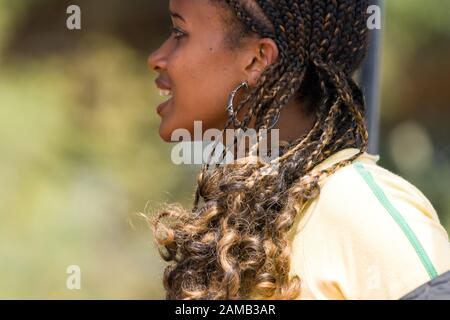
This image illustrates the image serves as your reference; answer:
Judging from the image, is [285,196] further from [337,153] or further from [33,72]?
[33,72]

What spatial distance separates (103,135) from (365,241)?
4890 millimetres

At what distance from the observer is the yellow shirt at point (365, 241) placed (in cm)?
223

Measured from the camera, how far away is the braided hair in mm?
2402

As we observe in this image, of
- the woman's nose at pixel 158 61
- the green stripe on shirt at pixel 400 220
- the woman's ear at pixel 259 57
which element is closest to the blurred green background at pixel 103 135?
the woman's nose at pixel 158 61

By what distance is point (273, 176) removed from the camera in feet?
8.25

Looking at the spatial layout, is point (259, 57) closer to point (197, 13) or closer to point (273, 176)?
point (197, 13)

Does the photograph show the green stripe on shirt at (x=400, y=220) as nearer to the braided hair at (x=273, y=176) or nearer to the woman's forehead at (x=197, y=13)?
the braided hair at (x=273, y=176)

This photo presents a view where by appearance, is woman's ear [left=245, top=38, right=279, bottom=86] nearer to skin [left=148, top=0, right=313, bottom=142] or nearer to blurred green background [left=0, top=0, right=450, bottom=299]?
skin [left=148, top=0, right=313, bottom=142]

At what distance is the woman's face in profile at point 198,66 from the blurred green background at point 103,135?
12.4 feet

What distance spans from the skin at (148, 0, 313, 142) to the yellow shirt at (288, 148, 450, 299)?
38cm

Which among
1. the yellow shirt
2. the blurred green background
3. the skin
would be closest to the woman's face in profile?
the skin

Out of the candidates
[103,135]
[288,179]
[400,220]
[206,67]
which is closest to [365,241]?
[400,220]
